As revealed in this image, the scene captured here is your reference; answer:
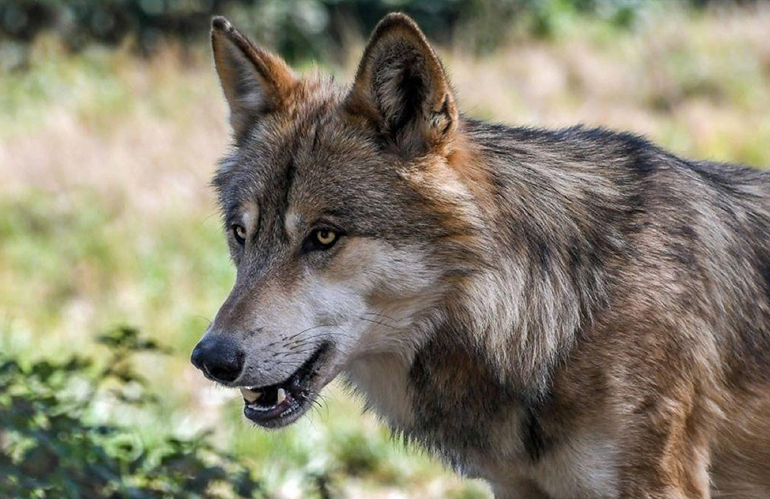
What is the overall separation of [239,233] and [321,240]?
0.37m

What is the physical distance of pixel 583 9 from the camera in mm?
13969

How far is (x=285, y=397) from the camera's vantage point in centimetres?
336

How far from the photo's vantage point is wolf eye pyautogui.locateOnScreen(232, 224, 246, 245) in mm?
3559

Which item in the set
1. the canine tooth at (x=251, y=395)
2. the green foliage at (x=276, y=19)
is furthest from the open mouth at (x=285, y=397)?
the green foliage at (x=276, y=19)

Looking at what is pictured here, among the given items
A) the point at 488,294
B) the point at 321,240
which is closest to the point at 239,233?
the point at 321,240

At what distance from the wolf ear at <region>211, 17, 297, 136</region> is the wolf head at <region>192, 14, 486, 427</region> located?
0.91ft

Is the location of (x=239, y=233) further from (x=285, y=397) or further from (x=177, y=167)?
(x=177, y=167)

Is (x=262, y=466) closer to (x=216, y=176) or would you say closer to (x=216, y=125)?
(x=216, y=176)

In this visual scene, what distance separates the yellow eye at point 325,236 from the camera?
334cm

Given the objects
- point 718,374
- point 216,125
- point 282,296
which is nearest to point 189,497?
point 282,296

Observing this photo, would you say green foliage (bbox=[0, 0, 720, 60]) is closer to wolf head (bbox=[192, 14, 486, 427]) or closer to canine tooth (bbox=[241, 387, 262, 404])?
wolf head (bbox=[192, 14, 486, 427])

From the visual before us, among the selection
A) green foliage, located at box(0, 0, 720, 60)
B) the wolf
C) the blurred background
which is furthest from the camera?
green foliage, located at box(0, 0, 720, 60)

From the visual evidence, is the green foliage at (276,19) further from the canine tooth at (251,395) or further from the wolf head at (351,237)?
the canine tooth at (251,395)

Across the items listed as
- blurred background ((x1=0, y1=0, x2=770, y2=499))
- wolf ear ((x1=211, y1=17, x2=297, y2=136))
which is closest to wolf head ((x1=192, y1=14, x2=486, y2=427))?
wolf ear ((x1=211, y1=17, x2=297, y2=136))
